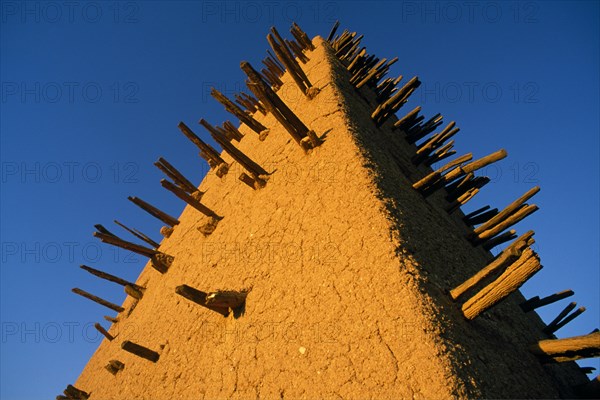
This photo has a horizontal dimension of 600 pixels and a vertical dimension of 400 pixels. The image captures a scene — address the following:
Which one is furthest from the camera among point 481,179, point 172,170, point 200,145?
point 172,170

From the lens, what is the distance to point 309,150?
3.86 metres

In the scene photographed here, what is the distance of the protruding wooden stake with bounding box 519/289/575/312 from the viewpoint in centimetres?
472

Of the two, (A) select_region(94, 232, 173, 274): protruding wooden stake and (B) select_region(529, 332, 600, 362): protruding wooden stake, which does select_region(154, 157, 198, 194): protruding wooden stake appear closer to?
(A) select_region(94, 232, 173, 274): protruding wooden stake

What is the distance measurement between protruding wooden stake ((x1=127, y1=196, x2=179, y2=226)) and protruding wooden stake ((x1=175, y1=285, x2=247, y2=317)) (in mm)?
4036

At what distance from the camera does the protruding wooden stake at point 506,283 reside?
210cm

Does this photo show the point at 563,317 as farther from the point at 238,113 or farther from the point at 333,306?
Answer: the point at 238,113

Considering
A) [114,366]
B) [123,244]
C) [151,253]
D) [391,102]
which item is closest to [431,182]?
[391,102]

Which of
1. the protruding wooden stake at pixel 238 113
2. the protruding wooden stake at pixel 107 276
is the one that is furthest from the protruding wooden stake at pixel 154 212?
the protruding wooden stake at pixel 238 113

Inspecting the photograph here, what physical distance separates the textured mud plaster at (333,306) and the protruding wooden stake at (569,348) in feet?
0.37

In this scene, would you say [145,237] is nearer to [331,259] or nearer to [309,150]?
[309,150]

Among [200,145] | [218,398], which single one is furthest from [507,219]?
[200,145]

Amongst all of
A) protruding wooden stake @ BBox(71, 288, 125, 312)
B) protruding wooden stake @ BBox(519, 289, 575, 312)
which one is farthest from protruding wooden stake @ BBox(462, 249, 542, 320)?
protruding wooden stake @ BBox(71, 288, 125, 312)

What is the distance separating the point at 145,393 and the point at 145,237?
15.2 feet

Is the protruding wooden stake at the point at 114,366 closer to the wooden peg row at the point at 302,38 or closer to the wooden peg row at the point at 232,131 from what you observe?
the wooden peg row at the point at 232,131
